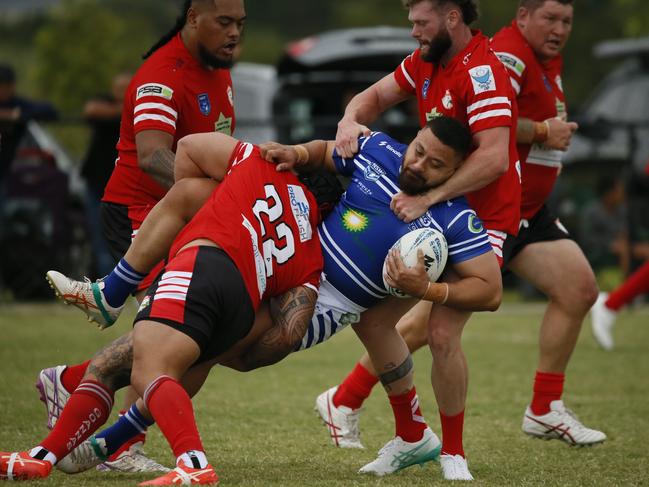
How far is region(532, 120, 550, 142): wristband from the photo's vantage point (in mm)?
6430

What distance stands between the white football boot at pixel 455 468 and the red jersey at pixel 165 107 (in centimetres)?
192

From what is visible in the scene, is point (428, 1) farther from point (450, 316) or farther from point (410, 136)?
point (410, 136)

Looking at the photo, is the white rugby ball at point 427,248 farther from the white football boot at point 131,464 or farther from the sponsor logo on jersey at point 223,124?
the sponsor logo on jersey at point 223,124

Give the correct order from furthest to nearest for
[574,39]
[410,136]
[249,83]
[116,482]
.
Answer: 1. [574,39]
2. [249,83]
3. [410,136]
4. [116,482]

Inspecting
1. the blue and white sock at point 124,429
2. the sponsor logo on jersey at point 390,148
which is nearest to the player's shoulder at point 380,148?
the sponsor logo on jersey at point 390,148

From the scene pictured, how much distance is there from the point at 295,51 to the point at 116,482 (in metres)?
11.5

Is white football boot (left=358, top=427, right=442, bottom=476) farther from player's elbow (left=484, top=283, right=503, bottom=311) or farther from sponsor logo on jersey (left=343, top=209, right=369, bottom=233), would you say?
sponsor logo on jersey (left=343, top=209, right=369, bottom=233)

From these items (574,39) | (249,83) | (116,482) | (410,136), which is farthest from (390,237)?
(574,39)

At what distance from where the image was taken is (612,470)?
19.1ft

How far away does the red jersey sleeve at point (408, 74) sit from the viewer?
20.1 feet

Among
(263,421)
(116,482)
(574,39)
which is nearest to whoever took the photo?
(116,482)

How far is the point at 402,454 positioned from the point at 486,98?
1.68 metres

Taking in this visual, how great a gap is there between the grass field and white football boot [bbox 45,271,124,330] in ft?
2.47

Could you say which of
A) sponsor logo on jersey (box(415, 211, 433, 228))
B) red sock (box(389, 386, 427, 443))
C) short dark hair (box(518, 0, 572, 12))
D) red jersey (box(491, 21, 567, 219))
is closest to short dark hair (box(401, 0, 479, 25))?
red jersey (box(491, 21, 567, 219))
